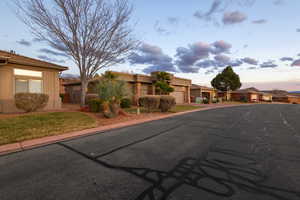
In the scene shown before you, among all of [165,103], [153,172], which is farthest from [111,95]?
[153,172]

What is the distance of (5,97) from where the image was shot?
367 inches

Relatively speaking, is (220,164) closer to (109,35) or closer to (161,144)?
(161,144)

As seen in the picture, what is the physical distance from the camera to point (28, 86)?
10.4 metres

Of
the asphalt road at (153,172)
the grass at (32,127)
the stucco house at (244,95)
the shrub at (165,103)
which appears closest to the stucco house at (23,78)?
the grass at (32,127)

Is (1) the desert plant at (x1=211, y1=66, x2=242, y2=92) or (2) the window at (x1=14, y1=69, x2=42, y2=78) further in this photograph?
(1) the desert plant at (x1=211, y1=66, x2=242, y2=92)

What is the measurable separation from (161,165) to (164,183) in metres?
0.67

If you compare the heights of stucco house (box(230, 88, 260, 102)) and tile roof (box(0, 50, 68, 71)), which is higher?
tile roof (box(0, 50, 68, 71))

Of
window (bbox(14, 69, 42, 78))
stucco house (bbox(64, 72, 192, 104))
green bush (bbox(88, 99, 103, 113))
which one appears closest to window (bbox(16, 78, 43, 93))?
window (bbox(14, 69, 42, 78))

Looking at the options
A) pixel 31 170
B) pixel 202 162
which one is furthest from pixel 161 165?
pixel 31 170

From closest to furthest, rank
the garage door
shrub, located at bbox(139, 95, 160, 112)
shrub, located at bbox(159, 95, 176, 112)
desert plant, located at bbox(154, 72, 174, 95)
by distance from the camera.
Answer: shrub, located at bbox(139, 95, 160, 112) → shrub, located at bbox(159, 95, 176, 112) → desert plant, located at bbox(154, 72, 174, 95) → the garage door

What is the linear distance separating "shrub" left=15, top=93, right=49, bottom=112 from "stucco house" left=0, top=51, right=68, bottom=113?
1469 millimetres

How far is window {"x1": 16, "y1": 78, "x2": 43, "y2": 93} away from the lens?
9.95 m

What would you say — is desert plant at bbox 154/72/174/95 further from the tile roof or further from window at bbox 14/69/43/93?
window at bbox 14/69/43/93

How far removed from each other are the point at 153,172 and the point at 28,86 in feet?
41.3
